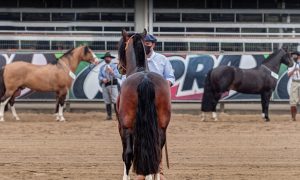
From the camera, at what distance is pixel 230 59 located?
26.7m

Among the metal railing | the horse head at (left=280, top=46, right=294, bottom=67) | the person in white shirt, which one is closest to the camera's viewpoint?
the person in white shirt

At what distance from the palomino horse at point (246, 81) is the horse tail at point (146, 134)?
48.9 ft

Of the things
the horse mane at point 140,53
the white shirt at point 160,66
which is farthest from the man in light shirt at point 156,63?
the horse mane at point 140,53

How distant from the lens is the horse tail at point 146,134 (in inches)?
354

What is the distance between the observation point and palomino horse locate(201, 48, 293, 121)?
24031 mm

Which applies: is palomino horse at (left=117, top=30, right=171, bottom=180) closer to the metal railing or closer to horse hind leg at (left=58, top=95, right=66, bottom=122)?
horse hind leg at (left=58, top=95, right=66, bottom=122)

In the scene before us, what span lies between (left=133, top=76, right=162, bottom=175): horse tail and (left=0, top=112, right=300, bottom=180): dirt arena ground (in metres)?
2.10

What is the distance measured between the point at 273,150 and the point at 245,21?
1898 cm

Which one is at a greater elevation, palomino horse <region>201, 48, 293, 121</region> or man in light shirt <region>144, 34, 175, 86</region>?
man in light shirt <region>144, 34, 175, 86</region>

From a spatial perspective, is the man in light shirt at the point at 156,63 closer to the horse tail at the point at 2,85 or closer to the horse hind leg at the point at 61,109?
the horse hind leg at the point at 61,109

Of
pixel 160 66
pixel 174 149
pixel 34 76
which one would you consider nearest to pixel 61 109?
pixel 34 76

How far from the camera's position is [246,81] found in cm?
2441

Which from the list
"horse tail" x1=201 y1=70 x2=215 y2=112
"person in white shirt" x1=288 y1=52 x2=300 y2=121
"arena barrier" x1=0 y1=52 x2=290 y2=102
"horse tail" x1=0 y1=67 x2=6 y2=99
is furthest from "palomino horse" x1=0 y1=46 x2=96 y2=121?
"person in white shirt" x1=288 y1=52 x2=300 y2=121

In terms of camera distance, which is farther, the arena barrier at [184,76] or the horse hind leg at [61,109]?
the arena barrier at [184,76]
